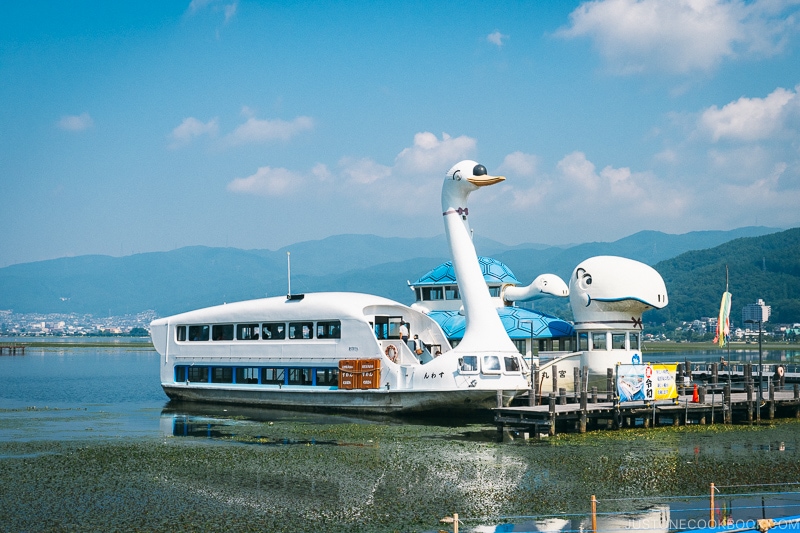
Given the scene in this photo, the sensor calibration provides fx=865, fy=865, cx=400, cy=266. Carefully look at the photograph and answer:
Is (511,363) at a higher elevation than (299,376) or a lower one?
higher

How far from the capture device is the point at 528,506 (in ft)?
69.6

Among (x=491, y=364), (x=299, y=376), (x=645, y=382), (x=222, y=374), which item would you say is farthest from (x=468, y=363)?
(x=222, y=374)

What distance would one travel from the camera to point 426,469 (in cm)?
2636

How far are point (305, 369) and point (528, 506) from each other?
2350 centimetres

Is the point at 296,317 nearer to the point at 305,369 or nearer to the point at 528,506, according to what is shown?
the point at 305,369

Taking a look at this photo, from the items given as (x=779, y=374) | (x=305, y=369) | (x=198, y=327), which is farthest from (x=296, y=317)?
(x=779, y=374)

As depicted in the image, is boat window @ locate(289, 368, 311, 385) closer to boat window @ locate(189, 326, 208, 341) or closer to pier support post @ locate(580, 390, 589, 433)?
boat window @ locate(189, 326, 208, 341)

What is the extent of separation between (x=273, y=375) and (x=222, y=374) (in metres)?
3.87

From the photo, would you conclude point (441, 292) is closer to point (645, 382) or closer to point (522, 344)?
point (522, 344)

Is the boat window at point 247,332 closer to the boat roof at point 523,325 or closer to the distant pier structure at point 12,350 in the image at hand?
the boat roof at point 523,325

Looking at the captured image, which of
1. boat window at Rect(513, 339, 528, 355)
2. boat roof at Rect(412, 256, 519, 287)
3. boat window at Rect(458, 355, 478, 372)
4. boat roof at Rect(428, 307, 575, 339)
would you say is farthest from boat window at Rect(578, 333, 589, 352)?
boat window at Rect(458, 355, 478, 372)

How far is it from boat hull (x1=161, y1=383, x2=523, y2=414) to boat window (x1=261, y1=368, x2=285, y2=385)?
59cm

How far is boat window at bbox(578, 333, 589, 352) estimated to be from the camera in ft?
147

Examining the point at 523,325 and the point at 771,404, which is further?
the point at 523,325
